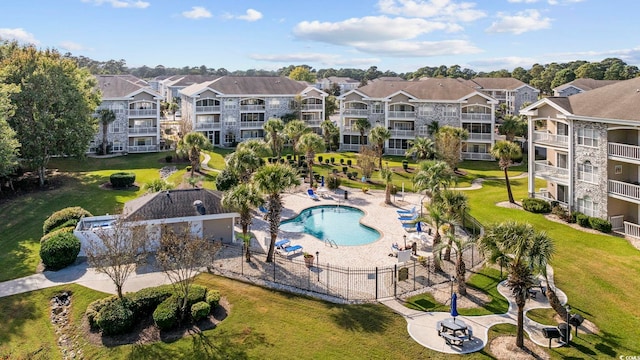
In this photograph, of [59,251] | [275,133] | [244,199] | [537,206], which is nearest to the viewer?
[244,199]

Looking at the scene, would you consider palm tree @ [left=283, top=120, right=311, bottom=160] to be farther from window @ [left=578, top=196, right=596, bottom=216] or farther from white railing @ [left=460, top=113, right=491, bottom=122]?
window @ [left=578, top=196, right=596, bottom=216]

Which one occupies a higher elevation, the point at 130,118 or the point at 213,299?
the point at 130,118

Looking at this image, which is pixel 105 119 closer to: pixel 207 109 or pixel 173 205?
pixel 207 109

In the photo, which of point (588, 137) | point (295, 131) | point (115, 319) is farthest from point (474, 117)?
point (115, 319)

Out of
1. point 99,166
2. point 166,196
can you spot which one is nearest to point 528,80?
point 99,166

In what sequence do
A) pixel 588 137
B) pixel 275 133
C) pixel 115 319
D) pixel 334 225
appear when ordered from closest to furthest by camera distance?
pixel 115 319 < pixel 588 137 < pixel 334 225 < pixel 275 133

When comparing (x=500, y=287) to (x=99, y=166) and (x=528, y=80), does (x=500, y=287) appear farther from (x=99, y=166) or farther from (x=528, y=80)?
(x=528, y=80)

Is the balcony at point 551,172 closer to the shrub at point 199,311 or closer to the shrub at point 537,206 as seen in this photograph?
the shrub at point 537,206

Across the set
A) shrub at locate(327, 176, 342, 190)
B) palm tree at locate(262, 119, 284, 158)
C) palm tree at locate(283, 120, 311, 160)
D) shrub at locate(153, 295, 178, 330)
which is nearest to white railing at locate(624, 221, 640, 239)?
shrub at locate(327, 176, 342, 190)
